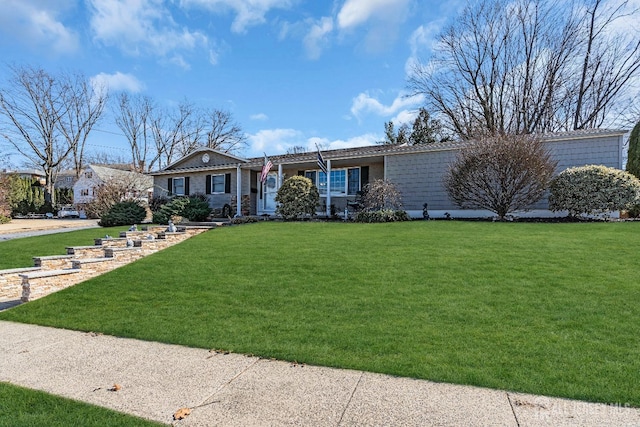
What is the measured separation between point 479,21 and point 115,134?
4018 cm

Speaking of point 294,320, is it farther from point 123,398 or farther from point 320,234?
point 320,234

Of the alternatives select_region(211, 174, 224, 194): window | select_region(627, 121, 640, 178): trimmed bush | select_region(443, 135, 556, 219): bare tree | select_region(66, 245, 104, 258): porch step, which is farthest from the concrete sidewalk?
select_region(211, 174, 224, 194): window

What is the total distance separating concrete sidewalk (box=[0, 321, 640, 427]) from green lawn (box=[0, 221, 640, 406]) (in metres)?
0.21

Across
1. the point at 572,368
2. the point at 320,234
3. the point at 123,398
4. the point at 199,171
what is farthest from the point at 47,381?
the point at 199,171

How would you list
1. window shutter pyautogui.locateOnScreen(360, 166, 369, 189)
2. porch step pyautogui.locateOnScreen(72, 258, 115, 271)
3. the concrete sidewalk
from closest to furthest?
the concrete sidewalk
porch step pyautogui.locateOnScreen(72, 258, 115, 271)
window shutter pyautogui.locateOnScreen(360, 166, 369, 189)

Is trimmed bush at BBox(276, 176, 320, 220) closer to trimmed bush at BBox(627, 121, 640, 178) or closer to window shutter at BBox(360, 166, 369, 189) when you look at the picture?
window shutter at BBox(360, 166, 369, 189)

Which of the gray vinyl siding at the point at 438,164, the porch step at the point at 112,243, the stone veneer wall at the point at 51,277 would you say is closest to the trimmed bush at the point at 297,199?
the gray vinyl siding at the point at 438,164

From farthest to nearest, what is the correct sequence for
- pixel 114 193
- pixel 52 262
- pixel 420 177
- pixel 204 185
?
pixel 114 193 → pixel 204 185 → pixel 420 177 → pixel 52 262

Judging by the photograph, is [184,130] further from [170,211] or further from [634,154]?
[634,154]

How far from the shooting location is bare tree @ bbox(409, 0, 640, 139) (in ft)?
73.4

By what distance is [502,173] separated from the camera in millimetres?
12531

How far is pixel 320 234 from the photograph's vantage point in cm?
1124

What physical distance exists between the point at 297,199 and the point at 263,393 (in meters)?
12.8

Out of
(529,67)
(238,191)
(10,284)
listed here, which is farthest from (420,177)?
(529,67)
